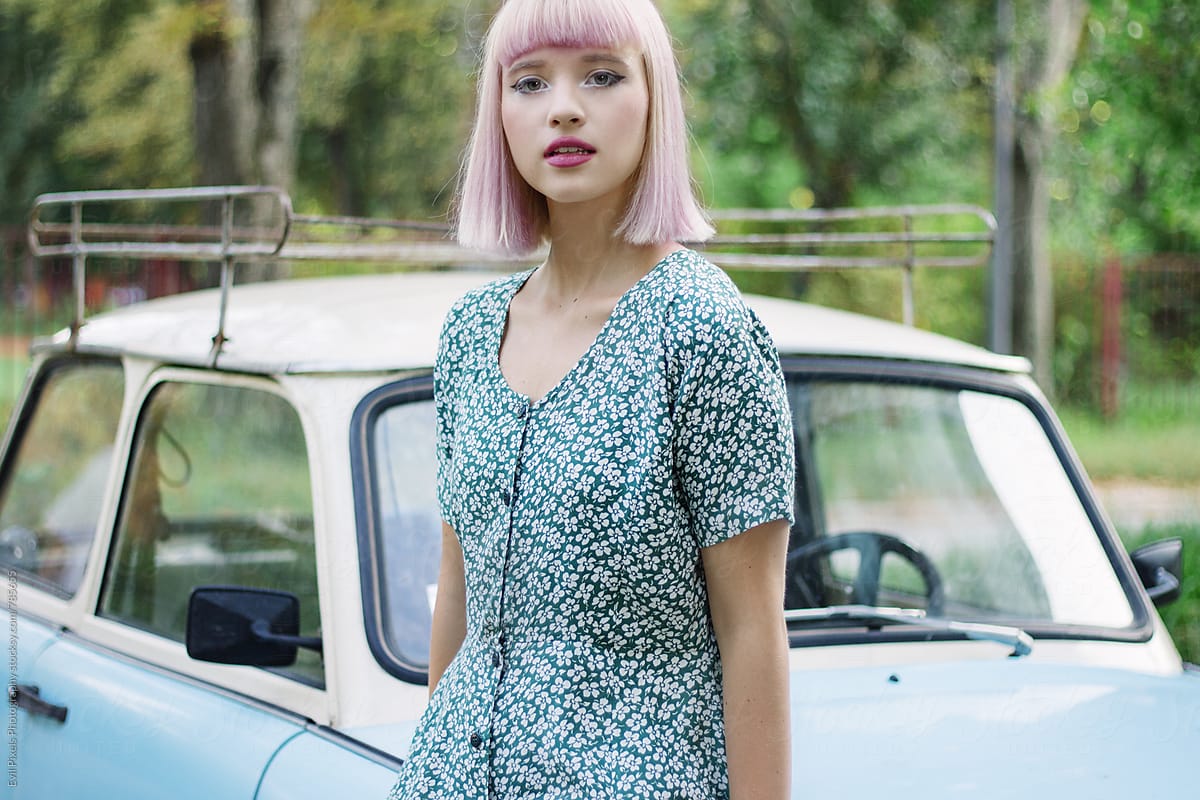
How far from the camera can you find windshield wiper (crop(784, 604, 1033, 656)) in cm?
281

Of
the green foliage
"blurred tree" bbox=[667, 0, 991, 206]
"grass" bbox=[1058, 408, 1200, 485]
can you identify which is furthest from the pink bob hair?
"blurred tree" bbox=[667, 0, 991, 206]

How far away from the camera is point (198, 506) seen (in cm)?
396

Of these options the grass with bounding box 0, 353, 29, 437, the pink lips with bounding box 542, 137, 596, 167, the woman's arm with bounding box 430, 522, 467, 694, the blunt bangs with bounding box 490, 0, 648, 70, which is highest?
the blunt bangs with bounding box 490, 0, 648, 70

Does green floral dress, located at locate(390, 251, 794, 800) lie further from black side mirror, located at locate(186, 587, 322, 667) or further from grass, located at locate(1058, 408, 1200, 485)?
grass, located at locate(1058, 408, 1200, 485)

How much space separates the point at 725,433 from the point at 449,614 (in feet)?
2.00

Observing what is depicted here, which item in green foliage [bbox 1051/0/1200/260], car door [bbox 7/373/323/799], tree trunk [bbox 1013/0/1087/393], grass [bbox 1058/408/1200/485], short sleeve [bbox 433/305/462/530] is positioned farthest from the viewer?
tree trunk [bbox 1013/0/1087/393]

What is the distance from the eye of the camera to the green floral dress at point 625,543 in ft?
5.46

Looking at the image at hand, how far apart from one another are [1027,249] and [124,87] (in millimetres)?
13075

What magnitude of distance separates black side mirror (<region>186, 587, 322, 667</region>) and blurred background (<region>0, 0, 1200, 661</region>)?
4.70 metres

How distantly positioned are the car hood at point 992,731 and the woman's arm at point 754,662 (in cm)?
52

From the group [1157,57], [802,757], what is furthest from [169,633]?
[1157,57]

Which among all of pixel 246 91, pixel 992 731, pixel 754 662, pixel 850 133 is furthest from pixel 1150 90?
pixel 850 133

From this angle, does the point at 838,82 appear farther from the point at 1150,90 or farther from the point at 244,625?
the point at 244,625

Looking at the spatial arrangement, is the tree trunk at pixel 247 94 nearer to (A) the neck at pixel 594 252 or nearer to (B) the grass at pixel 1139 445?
(B) the grass at pixel 1139 445
